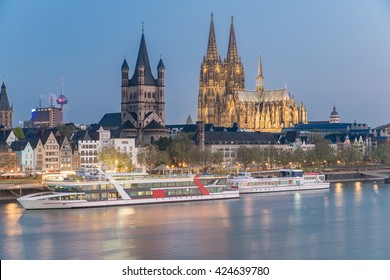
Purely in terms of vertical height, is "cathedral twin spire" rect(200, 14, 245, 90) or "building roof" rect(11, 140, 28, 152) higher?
Answer: "cathedral twin spire" rect(200, 14, 245, 90)

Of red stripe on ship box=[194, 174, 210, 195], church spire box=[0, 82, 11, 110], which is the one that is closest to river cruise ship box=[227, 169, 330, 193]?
red stripe on ship box=[194, 174, 210, 195]

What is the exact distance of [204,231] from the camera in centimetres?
2080

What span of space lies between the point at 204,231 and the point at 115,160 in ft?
66.5

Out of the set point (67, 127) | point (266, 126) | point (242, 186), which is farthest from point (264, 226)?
point (266, 126)

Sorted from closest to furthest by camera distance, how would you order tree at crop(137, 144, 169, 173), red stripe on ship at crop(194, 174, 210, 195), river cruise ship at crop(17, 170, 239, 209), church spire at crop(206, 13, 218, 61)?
river cruise ship at crop(17, 170, 239, 209)
red stripe on ship at crop(194, 174, 210, 195)
tree at crop(137, 144, 169, 173)
church spire at crop(206, 13, 218, 61)

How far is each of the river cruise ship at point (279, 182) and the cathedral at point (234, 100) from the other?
31.2 metres

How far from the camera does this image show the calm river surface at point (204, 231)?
17.5 metres

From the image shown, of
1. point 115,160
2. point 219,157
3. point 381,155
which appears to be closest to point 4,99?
point 219,157

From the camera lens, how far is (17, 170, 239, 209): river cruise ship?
27.1 meters

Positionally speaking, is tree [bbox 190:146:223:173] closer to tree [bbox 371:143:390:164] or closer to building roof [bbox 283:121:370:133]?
tree [bbox 371:143:390:164]

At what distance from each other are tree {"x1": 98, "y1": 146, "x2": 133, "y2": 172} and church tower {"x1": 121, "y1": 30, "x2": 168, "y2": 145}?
8.38 meters

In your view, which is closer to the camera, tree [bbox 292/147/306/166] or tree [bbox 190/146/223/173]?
tree [bbox 190/146/223/173]

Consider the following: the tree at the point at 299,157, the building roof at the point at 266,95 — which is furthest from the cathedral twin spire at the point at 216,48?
the tree at the point at 299,157
